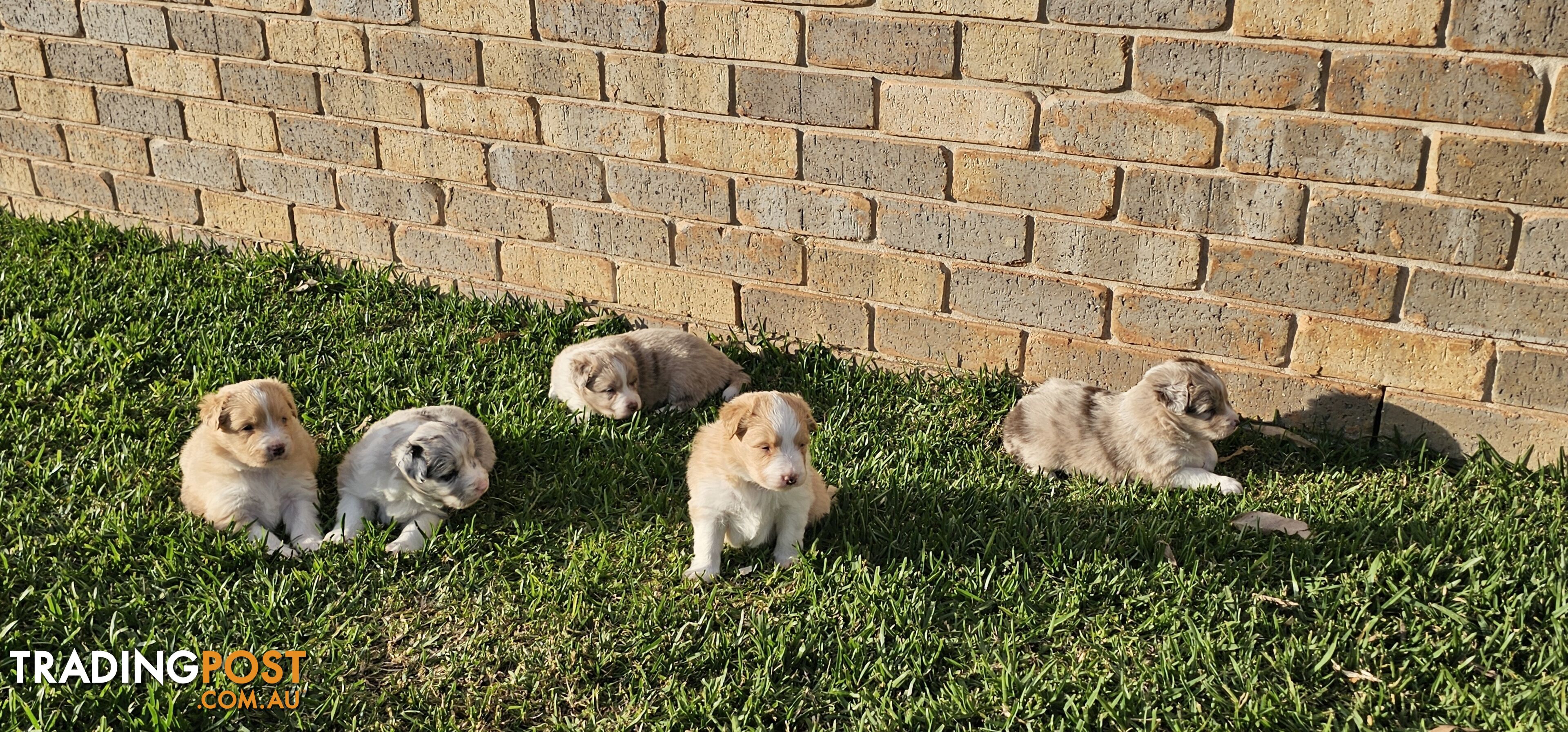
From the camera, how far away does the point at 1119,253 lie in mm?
4973

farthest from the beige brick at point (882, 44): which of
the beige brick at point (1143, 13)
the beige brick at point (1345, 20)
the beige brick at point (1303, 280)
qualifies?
the beige brick at point (1303, 280)

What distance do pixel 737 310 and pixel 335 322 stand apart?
6.43 ft

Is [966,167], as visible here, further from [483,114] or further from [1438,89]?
[483,114]

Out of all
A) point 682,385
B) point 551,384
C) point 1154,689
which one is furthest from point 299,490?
point 1154,689

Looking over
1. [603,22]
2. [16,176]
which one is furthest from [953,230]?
[16,176]

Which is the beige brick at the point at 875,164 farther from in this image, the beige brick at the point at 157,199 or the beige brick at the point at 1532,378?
the beige brick at the point at 157,199

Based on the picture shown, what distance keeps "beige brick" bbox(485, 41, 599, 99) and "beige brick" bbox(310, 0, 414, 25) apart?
1.48 feet

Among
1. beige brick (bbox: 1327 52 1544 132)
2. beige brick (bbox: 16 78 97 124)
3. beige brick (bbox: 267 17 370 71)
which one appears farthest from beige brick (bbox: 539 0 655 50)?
beige brick (bbox: 16 78 97 124)

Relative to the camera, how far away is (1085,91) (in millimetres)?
4730

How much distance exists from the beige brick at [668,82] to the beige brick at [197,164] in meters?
2.45

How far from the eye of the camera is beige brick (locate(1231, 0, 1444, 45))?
4203 mm

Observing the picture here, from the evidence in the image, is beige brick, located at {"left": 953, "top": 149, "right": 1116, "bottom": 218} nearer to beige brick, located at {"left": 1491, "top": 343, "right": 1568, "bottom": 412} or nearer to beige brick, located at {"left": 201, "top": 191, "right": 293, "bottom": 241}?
beige brick, located at {"left": 1491, "top": 343, "right": 1568, "bottom": 412}

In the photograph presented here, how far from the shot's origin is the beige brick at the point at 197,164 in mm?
6688

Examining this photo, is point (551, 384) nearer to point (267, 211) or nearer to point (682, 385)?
point (682, 385)
